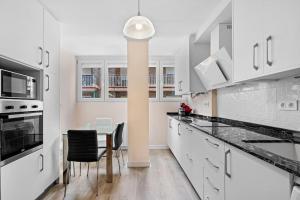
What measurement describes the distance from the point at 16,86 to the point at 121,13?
1.71 m

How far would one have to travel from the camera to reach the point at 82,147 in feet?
9.74

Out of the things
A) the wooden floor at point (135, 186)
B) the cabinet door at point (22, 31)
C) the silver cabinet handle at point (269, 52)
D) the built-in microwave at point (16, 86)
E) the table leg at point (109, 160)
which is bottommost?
the wooden floor at point (135, 186)

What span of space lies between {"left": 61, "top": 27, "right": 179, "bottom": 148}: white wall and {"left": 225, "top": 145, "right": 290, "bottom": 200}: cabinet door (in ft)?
11.4

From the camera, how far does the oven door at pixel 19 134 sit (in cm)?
203

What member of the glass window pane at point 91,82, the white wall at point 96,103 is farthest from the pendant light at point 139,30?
the glass window pane at point 91,82

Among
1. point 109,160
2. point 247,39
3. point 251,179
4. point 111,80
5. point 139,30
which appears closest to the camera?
point 251,179

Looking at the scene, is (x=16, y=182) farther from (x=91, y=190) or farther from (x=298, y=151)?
(x=298, y=151)

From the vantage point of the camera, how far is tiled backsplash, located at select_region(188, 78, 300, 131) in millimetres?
2008

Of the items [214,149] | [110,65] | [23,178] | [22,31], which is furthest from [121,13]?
[110,65]

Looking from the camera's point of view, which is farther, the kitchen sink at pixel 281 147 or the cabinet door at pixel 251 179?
the kitchen sink at pixel 281 147

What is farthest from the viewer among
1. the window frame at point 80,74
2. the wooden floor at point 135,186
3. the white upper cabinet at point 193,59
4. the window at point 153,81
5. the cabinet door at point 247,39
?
the window at point 153,81

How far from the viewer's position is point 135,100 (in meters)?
4.36

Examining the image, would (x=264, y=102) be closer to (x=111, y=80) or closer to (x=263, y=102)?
(x=263, y=102)

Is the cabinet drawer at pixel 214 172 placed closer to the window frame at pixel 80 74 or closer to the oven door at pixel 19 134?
the oven door at pixel 19 134
